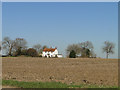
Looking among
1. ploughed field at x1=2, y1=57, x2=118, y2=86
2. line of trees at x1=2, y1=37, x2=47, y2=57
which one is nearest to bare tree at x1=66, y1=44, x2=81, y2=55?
line of trees at x1=2, y1=37, x2=47, y2=57

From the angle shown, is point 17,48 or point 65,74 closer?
point 65,74

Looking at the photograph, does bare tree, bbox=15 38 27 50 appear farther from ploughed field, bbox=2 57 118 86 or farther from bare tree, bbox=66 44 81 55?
ploughed field, bbox=2 57 118 86

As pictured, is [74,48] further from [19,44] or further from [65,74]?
[65,74]

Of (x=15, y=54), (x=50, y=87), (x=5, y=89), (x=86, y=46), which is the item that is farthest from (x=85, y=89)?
(x=86, y=46)

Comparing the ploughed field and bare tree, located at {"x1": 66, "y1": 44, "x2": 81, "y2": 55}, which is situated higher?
bare tree, located at {"x1": 66, "y1": 44, "x2": 81, "y2": 55}

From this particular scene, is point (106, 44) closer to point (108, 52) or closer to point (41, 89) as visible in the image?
point (108, 52)

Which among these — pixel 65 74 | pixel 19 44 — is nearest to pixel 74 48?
pixel 19 44

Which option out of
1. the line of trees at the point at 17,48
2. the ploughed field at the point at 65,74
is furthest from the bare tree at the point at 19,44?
the ploughed field at the point at 65,74

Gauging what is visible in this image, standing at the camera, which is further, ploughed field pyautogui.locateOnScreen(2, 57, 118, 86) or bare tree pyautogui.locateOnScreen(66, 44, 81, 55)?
bare tree pyautogui.locateOnScreen(66, 44, 81, 55)

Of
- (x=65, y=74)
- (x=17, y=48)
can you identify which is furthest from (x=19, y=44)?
(x=65, y=74)

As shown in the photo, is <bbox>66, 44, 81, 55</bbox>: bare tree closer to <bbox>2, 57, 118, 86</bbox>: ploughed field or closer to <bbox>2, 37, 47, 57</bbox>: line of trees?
<bbox>2, 37, 47, 57</bbox>: line of trees

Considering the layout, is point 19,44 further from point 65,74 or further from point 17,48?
point 65,74

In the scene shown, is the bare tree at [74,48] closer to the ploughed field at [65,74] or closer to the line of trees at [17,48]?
the line of trees at [17,48]

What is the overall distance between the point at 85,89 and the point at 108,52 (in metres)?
82.9
